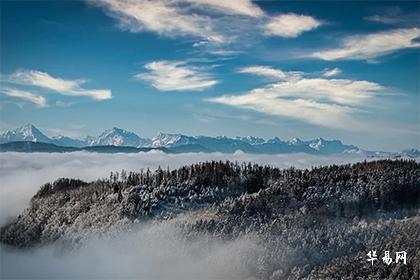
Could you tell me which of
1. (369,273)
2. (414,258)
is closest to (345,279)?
(369,273)

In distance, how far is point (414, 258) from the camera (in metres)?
198

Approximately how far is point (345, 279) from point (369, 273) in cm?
1033

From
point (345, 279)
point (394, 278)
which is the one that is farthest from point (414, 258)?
point (345, 279)

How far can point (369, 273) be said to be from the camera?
199 m

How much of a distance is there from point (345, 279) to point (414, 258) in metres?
27.1

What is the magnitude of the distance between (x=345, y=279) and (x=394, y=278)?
681 inches

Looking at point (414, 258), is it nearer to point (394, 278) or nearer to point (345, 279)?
point (394, 278)

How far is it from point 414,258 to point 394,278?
1494 centimetres

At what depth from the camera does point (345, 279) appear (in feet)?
644

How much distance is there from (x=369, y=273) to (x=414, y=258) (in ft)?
56.9

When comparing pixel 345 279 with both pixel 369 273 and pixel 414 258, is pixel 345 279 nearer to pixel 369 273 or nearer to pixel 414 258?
pixel 369 273
